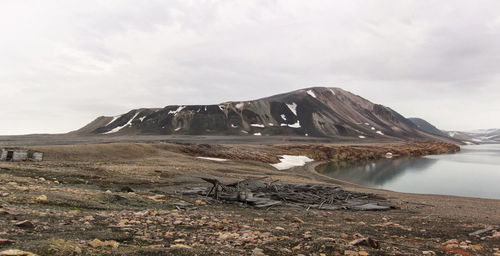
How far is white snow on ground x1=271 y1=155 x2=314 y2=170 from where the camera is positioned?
54.5 meters

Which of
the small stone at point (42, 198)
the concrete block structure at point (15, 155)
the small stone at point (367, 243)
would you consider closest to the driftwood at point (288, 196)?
the small stone at point (42, 198)

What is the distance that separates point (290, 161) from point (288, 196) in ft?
133

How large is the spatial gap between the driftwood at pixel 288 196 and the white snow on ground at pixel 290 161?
97.8 feet

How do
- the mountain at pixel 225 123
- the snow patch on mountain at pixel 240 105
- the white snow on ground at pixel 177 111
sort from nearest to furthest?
the mountain at pixel 225 123
the white snow on ground at pixel 177 111
the snow patch on mountain at pixel 240 105

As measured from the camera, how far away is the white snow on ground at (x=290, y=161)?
54.5 meters

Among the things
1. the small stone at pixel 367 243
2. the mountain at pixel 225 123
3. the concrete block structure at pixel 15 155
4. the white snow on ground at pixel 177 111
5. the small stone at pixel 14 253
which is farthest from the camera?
the white snow on ground at pixel 177 111

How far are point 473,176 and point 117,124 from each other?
173832mm

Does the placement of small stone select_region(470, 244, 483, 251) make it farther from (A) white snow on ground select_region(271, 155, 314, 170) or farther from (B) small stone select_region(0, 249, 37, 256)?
(A) white snow on ground select_region(271, 155, 314, 170)

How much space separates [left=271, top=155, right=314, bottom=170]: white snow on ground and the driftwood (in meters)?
29.8

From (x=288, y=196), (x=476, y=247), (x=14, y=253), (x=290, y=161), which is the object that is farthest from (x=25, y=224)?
(x=290, y=161)

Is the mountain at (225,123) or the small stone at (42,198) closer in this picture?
the small stone at (42,198)

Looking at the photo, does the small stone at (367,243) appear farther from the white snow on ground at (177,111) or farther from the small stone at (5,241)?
the white snow on ground at (177,111)

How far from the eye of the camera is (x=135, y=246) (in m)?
7.29

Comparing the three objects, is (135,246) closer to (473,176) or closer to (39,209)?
(39,209)
